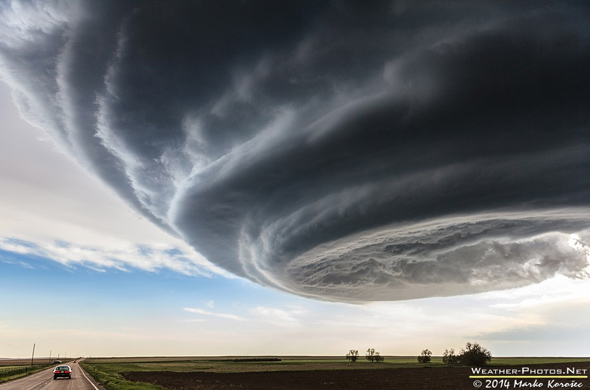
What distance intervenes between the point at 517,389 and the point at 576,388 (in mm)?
8997

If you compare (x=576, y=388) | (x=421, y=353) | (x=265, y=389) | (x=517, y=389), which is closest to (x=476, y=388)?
(x=517, y=389)

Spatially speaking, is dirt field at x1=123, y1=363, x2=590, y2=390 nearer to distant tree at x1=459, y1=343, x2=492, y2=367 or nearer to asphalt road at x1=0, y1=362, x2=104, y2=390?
asphalt road at x1=0, y1=362, x2=104, y2=390

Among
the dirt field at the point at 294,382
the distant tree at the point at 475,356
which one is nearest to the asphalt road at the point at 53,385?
the dirt field at the point at 294,382

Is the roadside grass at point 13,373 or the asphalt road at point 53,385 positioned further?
the roadside grass at point 13,373

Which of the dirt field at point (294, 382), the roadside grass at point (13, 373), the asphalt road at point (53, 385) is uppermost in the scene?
the asphalt road at point (53, 385)

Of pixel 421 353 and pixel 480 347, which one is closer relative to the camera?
pixel 480 347

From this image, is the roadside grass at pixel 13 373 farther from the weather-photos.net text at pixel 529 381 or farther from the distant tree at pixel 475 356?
the distant tree at pixel 475 356

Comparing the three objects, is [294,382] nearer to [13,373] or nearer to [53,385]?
[53,385]

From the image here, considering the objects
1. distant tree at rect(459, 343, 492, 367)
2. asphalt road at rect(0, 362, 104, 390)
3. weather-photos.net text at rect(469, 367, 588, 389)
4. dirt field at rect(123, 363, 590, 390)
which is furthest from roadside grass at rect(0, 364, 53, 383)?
distant tree at rect(459, 343, 492, 367)

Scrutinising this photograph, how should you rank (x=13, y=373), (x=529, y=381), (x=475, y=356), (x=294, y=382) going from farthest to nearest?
(x=475, y=356)
(x=13, y=373)
(x=294, y=382)
(x=529, y=381)

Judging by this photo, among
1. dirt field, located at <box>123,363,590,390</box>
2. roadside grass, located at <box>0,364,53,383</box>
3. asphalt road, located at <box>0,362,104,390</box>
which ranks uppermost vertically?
asphalt road, located at <box>0,362,104,390</box>

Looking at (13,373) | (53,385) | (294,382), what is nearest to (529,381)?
(294,382)

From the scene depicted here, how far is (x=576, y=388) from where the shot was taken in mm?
55719

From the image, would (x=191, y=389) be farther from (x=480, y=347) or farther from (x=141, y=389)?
(x=480, y=347)
